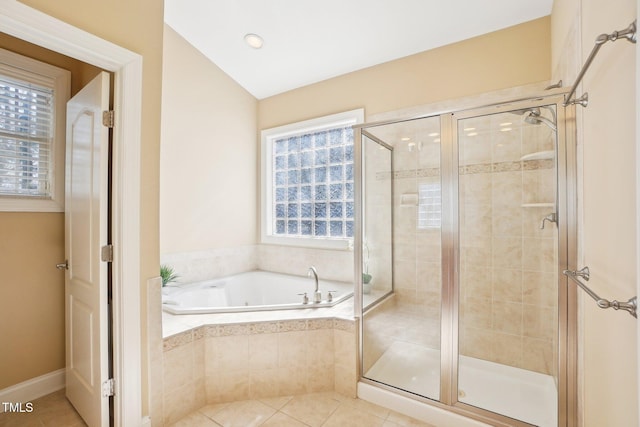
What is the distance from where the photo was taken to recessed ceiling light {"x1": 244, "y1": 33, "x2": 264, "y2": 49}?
2676 millimetres

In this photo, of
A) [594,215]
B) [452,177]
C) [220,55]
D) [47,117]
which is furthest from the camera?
[220,55]

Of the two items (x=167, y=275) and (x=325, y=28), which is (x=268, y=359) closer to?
(x=167, y=275)

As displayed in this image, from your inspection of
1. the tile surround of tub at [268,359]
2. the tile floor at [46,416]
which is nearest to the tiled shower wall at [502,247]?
the tile surround of tub at [268,359]

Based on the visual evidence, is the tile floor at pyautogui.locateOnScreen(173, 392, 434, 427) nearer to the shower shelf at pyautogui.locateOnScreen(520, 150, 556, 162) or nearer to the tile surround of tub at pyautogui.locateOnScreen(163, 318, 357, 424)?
the tile surround of tub at pyautogui.locateOnScreen(163, 318, 357, 424)

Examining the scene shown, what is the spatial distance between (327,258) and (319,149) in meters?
1.21


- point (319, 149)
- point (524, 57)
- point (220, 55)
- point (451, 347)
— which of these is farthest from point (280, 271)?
point (524, 57)

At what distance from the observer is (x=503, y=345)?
2070 mm

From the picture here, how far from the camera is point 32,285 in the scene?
1.98 metres

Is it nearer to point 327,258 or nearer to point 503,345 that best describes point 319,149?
point 327,258

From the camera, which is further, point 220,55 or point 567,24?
point 220,55

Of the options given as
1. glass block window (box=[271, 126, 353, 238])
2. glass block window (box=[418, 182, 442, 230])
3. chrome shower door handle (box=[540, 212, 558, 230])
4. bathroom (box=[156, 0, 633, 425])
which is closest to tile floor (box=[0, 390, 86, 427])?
bathroom (box=[156, 0, 633, 425])

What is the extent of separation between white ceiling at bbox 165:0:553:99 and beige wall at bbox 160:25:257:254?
273mm

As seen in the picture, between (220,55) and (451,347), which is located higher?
(220,55)

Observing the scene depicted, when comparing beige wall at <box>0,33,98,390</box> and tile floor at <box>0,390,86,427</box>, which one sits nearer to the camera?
tile floor at <box>0,390,86,427</box>
